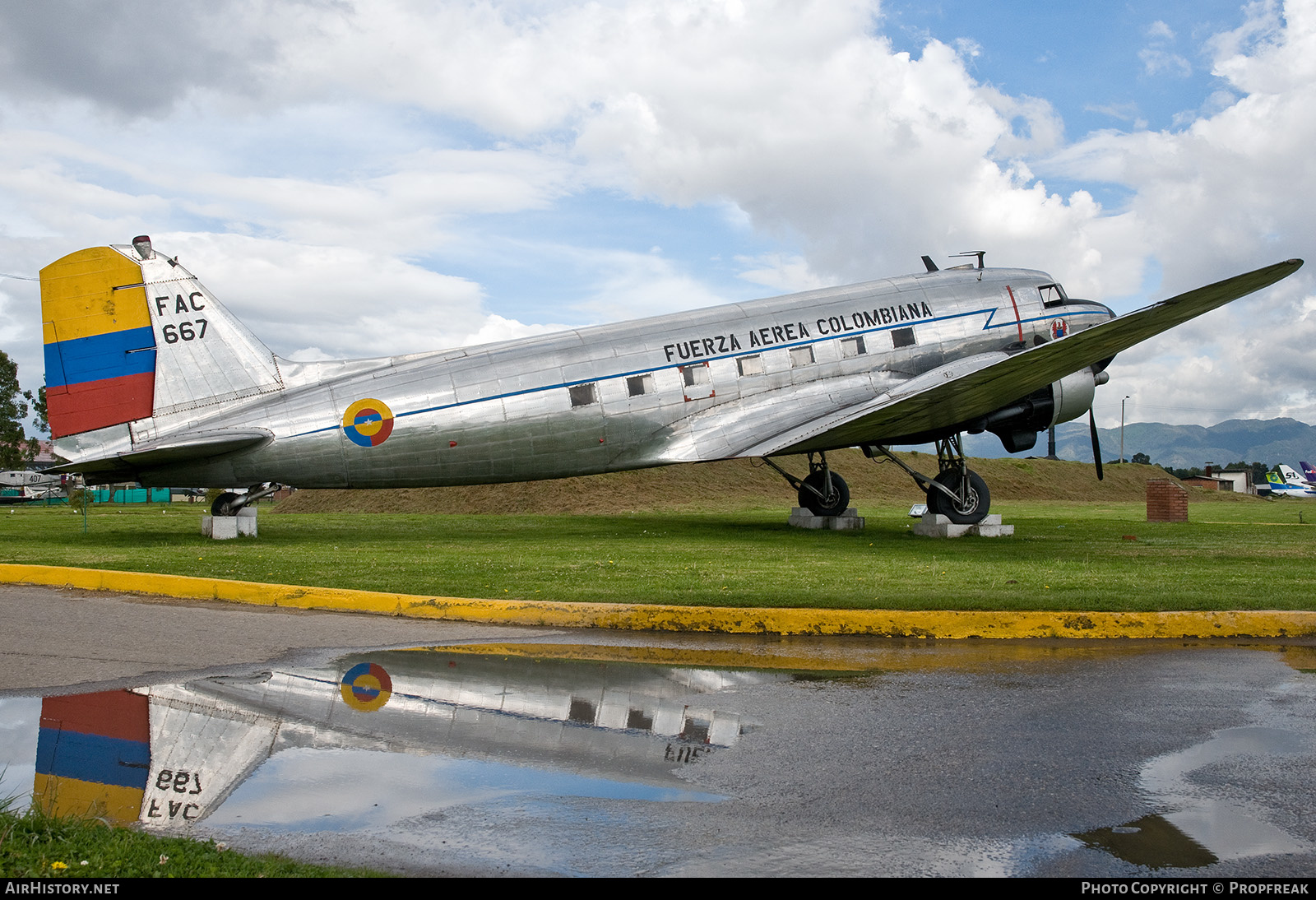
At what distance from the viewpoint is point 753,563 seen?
13523 millimetres

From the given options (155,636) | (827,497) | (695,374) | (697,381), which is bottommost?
(155,636)

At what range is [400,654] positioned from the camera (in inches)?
294

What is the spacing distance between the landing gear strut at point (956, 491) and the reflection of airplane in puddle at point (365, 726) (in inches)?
532

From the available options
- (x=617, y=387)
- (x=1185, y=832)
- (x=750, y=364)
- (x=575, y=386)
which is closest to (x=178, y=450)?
(x=575, y=386)

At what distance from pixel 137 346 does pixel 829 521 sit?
14420mm

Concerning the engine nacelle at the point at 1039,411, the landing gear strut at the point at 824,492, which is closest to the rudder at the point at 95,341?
the landing gear strut at the point at 824,492

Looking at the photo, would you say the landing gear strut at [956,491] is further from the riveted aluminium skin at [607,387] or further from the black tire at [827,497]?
the black tire at [827,497]

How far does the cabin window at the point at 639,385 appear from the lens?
17875mm

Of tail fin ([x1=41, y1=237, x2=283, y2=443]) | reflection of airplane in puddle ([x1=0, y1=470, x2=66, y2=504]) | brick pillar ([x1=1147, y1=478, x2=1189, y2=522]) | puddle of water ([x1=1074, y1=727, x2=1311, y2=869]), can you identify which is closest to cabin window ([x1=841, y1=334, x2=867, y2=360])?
tail fin ([x1=41, y1=237, x2=283, y2=443])

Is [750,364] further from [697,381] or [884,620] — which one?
[884,620]

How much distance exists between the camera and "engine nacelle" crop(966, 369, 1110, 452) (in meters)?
19.1

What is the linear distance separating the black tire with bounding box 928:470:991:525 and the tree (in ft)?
244

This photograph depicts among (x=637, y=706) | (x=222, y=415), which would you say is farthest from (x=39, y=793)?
(x=222, y=415)

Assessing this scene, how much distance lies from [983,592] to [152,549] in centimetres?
1253
